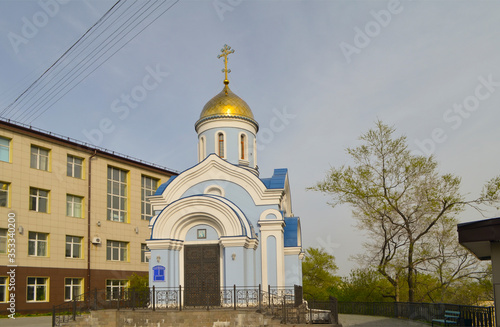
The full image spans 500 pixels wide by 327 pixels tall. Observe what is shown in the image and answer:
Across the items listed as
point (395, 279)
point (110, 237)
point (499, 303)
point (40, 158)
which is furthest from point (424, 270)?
point (40, 158)

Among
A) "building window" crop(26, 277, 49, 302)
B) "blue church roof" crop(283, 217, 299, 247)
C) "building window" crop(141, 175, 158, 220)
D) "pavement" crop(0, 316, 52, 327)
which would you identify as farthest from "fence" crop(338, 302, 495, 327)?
"building window" crop(26, 277, 49, 302)

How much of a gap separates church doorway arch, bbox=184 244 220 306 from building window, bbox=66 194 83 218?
41.2 feet

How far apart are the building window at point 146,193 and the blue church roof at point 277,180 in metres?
14.3

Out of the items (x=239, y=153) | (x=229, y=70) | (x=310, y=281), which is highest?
(x=229, y=70)

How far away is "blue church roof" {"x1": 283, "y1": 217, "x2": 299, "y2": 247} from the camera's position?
57.7 feet

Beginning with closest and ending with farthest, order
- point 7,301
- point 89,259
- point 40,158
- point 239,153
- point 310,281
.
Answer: point 239,153, point 7,301, point 40,158, point 89,259, point 310,281

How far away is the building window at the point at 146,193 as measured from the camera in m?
31.4

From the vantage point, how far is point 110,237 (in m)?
28.3

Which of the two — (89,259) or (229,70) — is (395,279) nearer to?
(229,70)

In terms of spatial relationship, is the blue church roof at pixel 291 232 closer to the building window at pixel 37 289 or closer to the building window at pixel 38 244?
the building window at pixel 38 244

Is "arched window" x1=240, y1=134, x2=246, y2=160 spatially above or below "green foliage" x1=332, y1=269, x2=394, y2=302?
above

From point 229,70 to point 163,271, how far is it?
954cm

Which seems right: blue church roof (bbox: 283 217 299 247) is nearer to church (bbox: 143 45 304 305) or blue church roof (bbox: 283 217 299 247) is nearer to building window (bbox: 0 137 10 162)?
church (bbox: 143 45 304 305)

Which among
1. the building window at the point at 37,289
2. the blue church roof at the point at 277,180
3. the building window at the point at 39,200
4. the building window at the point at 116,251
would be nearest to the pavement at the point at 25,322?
the building window at the point at 37,289
